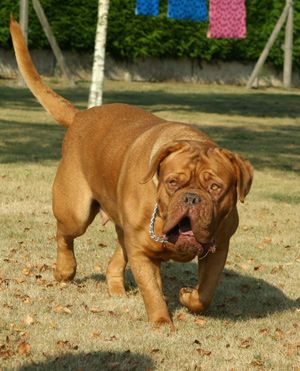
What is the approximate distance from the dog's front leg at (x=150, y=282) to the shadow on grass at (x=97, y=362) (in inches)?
22.0

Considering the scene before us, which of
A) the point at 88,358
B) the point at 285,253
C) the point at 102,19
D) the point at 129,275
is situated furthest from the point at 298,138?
the point at 88,358

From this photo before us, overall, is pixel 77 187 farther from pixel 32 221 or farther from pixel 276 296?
pixel 32 221

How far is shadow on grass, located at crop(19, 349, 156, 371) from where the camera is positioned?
4168mm

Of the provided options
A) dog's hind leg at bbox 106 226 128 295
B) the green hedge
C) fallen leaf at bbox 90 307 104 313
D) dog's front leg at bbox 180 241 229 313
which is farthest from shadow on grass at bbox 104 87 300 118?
dog's front leg at bbox 180 241 229 313

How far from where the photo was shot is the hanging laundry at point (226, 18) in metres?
31.1

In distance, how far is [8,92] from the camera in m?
24.5

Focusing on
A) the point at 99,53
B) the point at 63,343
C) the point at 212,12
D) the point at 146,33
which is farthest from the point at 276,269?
the point at 146,33

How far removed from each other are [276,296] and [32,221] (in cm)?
338

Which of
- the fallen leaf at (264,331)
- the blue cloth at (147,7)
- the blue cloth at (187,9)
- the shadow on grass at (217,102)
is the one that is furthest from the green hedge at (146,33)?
the fallen leaf at (264,331)

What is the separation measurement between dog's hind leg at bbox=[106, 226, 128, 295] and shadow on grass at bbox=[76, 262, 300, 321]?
0.13 meters

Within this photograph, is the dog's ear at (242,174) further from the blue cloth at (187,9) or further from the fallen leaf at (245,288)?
the blue cloth at (187,9)

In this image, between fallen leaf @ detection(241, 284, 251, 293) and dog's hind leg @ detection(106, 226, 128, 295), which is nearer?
dog's hind leg @ detection(106, 226, 128, 295)

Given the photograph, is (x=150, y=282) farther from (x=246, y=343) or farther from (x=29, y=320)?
(x=29, y=320)

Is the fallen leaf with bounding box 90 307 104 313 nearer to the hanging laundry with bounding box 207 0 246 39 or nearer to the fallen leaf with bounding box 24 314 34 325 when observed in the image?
the fallen leaf with bounding box 24 314 34 325
